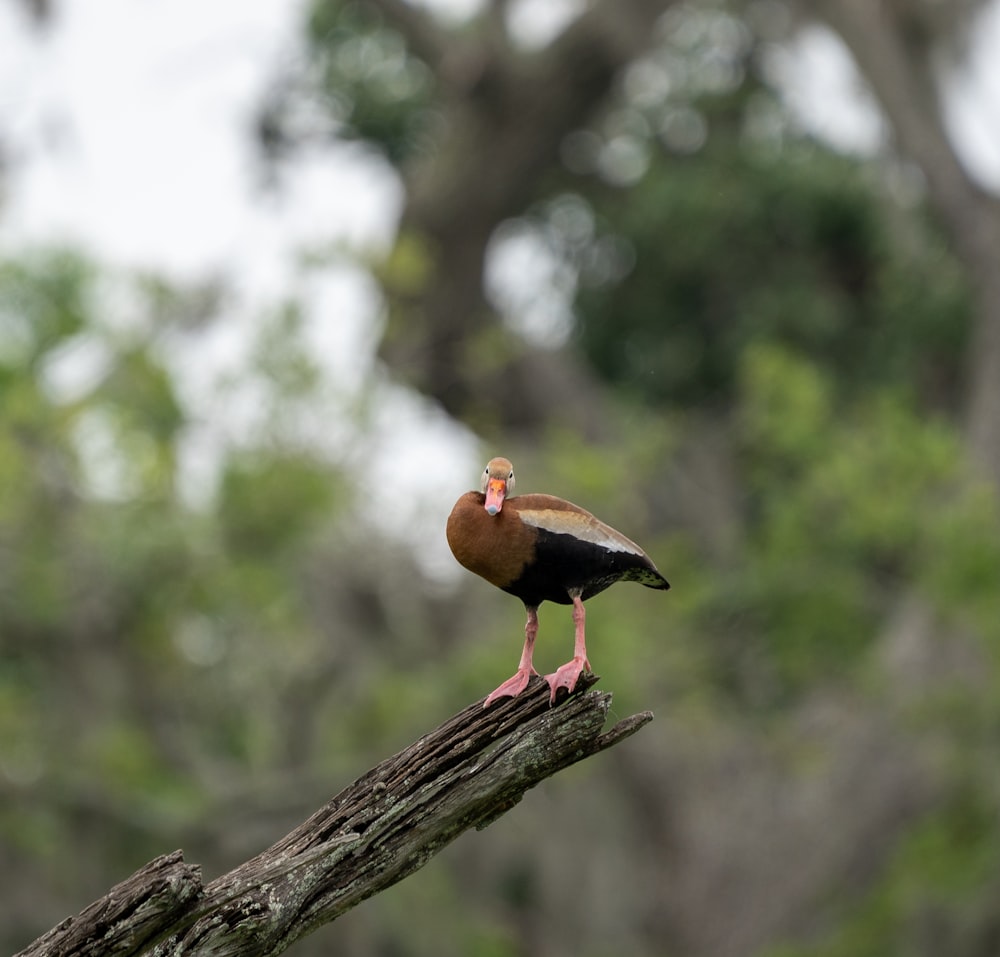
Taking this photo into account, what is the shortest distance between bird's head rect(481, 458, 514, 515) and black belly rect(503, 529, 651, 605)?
159 mm

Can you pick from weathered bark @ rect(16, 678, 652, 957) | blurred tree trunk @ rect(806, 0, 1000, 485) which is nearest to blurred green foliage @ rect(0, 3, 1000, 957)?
blurred tree trunk @ rect(806, 0, 1000, 485)

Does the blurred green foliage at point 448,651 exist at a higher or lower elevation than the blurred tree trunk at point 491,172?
lower

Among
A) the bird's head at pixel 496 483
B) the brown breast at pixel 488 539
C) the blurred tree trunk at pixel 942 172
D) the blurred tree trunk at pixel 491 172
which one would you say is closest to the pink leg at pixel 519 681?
the brown breast at pixel 488 539

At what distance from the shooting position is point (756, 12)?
2811cm

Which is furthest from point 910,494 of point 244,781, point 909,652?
point 244,781

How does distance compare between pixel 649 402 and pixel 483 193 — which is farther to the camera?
pixel 649 402

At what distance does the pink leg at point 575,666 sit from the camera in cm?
497

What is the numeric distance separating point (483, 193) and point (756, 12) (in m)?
5.62

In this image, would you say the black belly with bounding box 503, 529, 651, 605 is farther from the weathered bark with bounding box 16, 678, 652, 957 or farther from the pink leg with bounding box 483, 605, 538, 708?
the weathered bark with bounding box 16, 678, 652, 957

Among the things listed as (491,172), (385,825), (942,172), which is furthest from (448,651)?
(385,825)

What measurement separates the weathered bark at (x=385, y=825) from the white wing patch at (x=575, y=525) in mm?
453

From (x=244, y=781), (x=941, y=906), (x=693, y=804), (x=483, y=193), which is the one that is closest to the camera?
(x=244, y=781)

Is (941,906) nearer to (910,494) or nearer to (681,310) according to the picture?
(910,494)

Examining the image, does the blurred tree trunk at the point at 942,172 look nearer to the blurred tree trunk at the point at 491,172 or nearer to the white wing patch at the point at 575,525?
the blurred tree trunk at the point at 491,172
